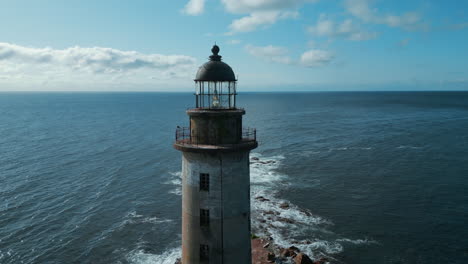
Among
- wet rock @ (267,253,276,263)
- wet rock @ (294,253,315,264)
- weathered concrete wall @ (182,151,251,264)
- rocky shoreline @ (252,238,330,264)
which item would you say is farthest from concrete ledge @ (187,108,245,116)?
wet rock @ (267,253,276,263)

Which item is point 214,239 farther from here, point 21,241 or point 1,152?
point 1,152

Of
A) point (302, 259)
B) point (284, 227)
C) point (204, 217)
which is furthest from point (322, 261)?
point (204, 217)

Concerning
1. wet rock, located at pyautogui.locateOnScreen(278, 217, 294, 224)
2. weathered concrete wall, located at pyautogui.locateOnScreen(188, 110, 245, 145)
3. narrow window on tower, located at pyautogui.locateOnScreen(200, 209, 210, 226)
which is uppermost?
weathered concrete wall, located at pyautogui.locateOnScreen(188, 110, 245, 145)

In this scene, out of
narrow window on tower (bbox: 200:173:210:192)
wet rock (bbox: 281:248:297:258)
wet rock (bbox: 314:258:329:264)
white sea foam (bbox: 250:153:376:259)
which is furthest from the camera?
white sea foam (bbox: 250:153:376:259)

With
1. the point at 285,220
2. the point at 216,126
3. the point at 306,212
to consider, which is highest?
the point at 216,126

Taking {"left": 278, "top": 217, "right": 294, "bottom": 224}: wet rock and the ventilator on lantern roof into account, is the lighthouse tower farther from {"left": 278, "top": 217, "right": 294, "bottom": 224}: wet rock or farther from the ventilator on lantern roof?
{"left": 278, "top": 217, "right": 294, "bottom": 224}: wet rock

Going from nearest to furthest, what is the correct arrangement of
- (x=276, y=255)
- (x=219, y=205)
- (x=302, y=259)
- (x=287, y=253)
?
(x=219, y=205) → (x=302, y=259) → (x=287, y=253) → (x=276, y=255)

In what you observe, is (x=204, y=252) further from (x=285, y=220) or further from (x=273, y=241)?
(x=285, y=220)

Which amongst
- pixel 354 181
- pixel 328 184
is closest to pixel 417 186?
pixel 354 181
